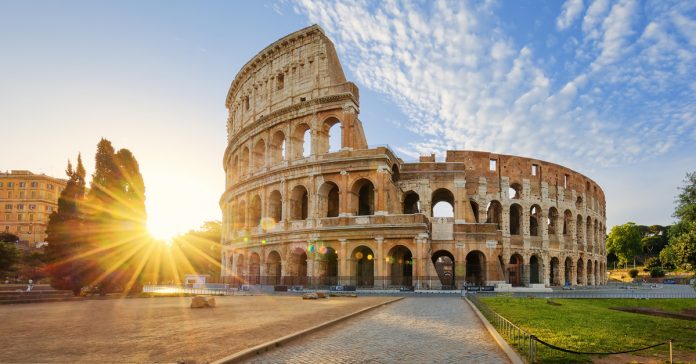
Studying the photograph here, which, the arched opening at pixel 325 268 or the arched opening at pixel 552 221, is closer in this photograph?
the arched opening at pixel 325 268

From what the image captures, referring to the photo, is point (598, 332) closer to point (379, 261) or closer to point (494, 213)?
point (379, 261)

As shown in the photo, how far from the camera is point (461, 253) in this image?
39.9 m

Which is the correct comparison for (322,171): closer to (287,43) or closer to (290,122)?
(290,122)

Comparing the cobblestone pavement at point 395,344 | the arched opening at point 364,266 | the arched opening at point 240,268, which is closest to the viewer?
the cobblestone pavement at point 395,344

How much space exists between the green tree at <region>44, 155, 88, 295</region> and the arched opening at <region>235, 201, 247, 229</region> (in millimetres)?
20010

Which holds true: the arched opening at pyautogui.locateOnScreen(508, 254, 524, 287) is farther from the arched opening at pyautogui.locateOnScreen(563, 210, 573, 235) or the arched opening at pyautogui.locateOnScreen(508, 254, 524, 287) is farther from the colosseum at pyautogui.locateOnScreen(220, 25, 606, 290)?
the arched opening at pyautogui.locateOnScreen(563, 210, 573, 235)

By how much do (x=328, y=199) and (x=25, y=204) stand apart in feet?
256

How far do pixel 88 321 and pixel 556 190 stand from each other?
4671 centimetres

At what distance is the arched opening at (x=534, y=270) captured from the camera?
47438 mm

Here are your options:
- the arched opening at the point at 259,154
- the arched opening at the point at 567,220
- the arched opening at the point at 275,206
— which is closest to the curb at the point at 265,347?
the arched opening at the point at 275,206

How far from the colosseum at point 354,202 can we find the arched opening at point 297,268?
10 cm

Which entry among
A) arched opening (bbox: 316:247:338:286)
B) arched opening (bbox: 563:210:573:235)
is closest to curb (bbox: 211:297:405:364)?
arched opening (bbox: 316:247:338:286)

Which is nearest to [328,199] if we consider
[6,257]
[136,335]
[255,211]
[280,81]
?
[255,211]

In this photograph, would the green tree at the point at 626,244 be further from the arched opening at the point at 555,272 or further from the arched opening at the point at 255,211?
the arched opening at the point at 255,211
